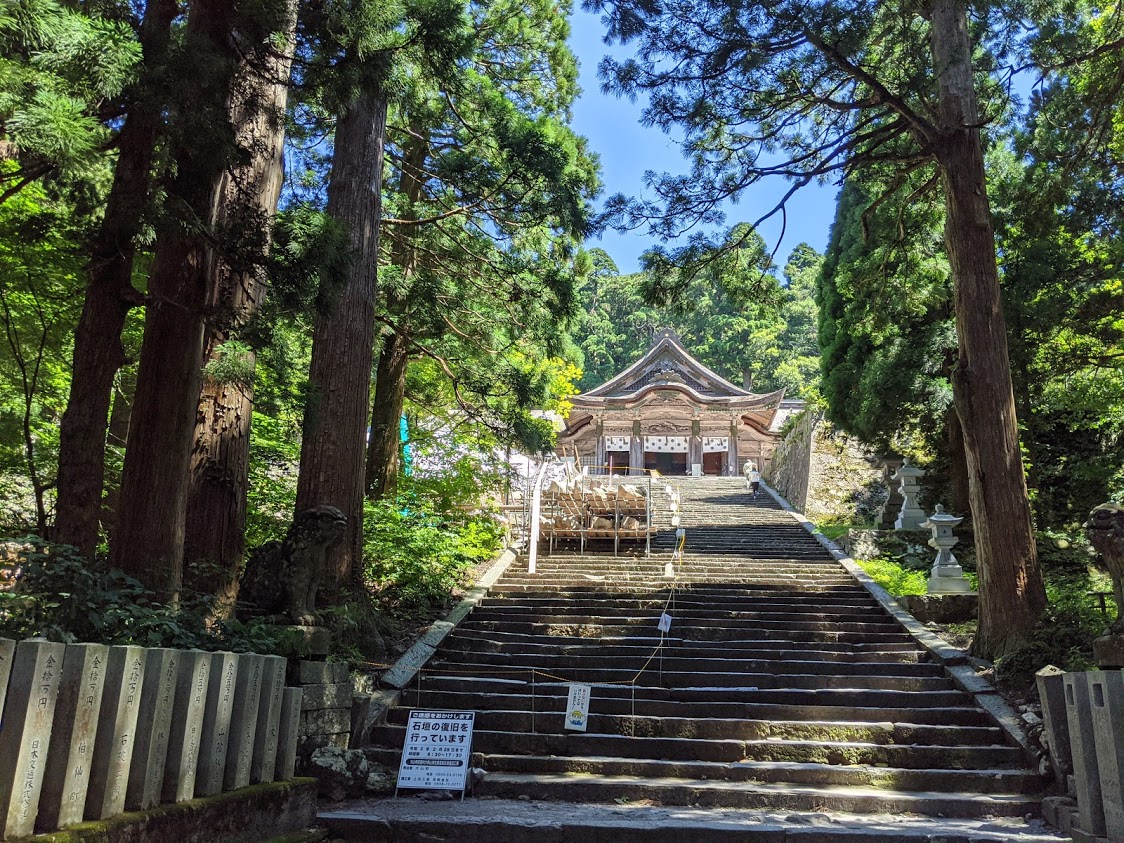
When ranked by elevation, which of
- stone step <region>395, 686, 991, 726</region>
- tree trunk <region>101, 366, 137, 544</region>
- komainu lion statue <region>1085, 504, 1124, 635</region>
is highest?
tree trunk <region>101, 366, 137, 544</region>

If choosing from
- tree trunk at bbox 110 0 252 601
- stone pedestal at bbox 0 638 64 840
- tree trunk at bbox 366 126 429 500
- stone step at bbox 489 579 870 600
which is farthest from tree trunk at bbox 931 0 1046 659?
stone pedestal at bbox 0 638 64 840

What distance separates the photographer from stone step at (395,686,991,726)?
6648 mm

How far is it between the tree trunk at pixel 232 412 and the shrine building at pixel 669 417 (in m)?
24.0

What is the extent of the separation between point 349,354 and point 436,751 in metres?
3.77

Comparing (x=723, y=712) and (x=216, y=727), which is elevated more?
(x=216, y=727)

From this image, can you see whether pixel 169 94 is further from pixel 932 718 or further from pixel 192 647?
pixel 932 718

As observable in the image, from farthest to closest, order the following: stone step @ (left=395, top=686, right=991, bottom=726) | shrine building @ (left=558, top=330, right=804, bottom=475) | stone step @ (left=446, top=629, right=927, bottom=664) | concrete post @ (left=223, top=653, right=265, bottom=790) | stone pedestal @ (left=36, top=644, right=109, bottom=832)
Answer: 1. shrine building @ (left=558, top=330, right=804, bottom=475)
2. stone step @ (left=446, top=629, right=927, bottom=664)
3. stone step @ (left=395, top=686, right=991, bottom=726)
4. concrete post @ (left=223, top=653, right=265, bottom=790)
5. stone pedestal @ (left=36, top=644, right=109, bottom=832)

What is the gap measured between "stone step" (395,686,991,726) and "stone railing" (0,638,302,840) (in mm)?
2950

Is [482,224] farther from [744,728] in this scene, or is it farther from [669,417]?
[669,417]

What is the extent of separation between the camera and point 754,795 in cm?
550

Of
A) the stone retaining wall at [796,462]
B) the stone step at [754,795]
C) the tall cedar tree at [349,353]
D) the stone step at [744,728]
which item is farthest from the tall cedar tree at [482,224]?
the stone retaining wall at [796,462]

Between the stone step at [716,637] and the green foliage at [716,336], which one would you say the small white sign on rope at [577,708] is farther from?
the green foliage at [716,336]

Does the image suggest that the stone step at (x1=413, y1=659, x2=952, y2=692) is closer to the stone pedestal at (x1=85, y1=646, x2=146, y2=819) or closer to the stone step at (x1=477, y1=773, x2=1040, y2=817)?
the stone step at (x1=477, y1=773, x2=1040, y2=817)

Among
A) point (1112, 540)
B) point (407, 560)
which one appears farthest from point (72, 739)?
point (407, 560)
